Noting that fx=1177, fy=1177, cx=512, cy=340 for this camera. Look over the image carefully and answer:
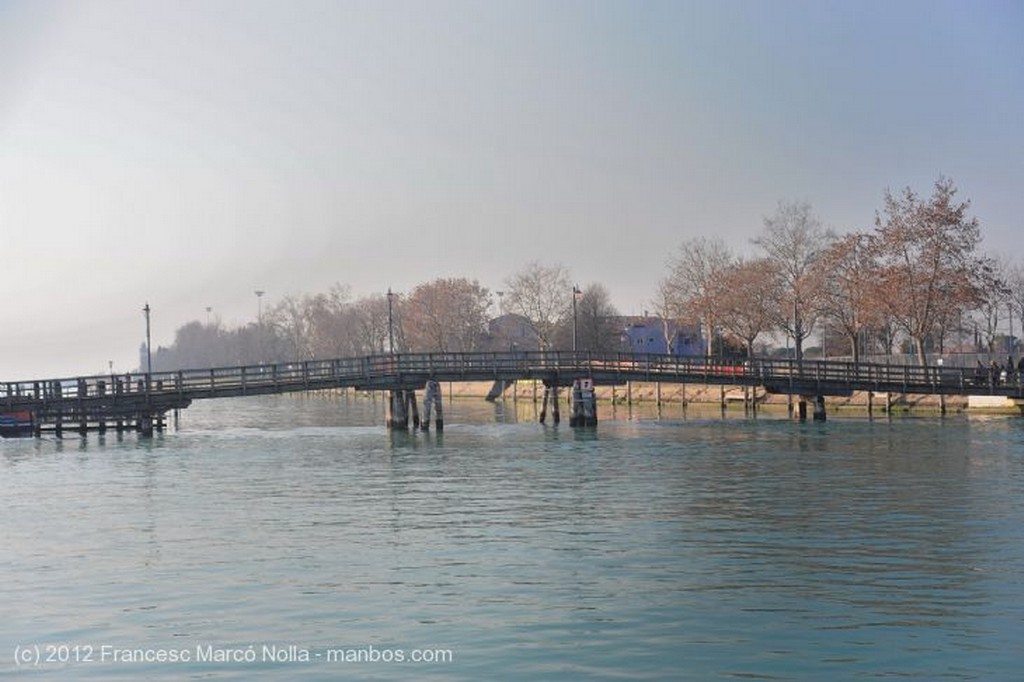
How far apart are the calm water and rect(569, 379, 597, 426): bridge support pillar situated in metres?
18.6

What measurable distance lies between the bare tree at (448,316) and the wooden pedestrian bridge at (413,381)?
8444 centimetres

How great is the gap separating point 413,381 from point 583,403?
857 centimetres

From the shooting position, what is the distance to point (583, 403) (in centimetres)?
5859

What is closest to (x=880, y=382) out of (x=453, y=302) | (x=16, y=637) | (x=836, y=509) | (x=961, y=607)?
(x=836, y=509)

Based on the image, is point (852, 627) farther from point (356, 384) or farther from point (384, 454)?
point (356, 384)

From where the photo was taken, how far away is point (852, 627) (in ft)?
50.3

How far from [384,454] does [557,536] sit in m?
23.5

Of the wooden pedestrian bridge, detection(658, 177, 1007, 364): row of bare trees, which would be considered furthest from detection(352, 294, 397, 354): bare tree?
the wooden pedestrian bridge

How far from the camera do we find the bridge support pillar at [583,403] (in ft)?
191

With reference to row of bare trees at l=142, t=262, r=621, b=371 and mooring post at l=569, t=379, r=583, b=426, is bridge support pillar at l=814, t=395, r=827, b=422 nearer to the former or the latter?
mooring post at l=569, t=379, r=583, b=426

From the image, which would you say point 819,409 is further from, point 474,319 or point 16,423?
point 474,319

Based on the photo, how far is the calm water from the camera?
1438cm

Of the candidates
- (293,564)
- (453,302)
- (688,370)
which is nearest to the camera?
(293,564)

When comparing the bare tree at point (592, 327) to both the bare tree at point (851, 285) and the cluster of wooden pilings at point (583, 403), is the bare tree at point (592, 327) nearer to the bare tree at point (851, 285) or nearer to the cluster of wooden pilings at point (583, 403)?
the bare tree at point (851, 285)
